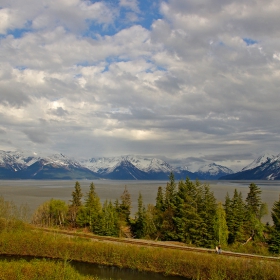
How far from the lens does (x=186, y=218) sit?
2653 inches

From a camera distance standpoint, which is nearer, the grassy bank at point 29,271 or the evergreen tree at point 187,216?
the grassy bank at point 29,271

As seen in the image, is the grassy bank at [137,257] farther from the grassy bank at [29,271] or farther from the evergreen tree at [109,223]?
the evergreen tree at [109,223]

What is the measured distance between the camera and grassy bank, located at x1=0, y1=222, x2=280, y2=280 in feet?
136

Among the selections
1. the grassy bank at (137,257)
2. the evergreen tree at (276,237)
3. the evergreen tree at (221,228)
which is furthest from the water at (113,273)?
the evergreen tree at (276,237)

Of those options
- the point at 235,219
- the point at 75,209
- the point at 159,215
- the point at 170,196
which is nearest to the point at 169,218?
the point at 159,215

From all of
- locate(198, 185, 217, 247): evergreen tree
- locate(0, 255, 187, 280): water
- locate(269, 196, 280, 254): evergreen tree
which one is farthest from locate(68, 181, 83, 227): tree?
locate(269, 196, 280, 254): evergreen tree

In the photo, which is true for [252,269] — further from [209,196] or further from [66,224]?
[66,224]

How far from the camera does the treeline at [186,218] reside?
207ft

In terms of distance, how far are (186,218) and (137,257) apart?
2061 centimetres

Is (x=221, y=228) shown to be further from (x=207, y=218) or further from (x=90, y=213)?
(x=90, y=213)

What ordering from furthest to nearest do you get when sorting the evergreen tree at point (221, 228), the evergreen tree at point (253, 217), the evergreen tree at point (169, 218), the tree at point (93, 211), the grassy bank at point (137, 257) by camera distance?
the tree at point (93, 211) < the evergreen tree at point (169, 218) < the evergreen tree at point (253, 217) < the evergreen tree at point (221, 228) < the grassy bank at point (137, 257)

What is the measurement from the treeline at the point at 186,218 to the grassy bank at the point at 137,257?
1634 cm

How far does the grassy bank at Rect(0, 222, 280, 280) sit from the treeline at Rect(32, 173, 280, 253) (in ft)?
53.6

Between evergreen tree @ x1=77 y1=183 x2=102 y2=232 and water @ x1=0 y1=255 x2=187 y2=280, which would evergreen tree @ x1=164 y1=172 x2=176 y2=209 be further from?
water @ x1=0 y1=255 x2=187 y2=280
